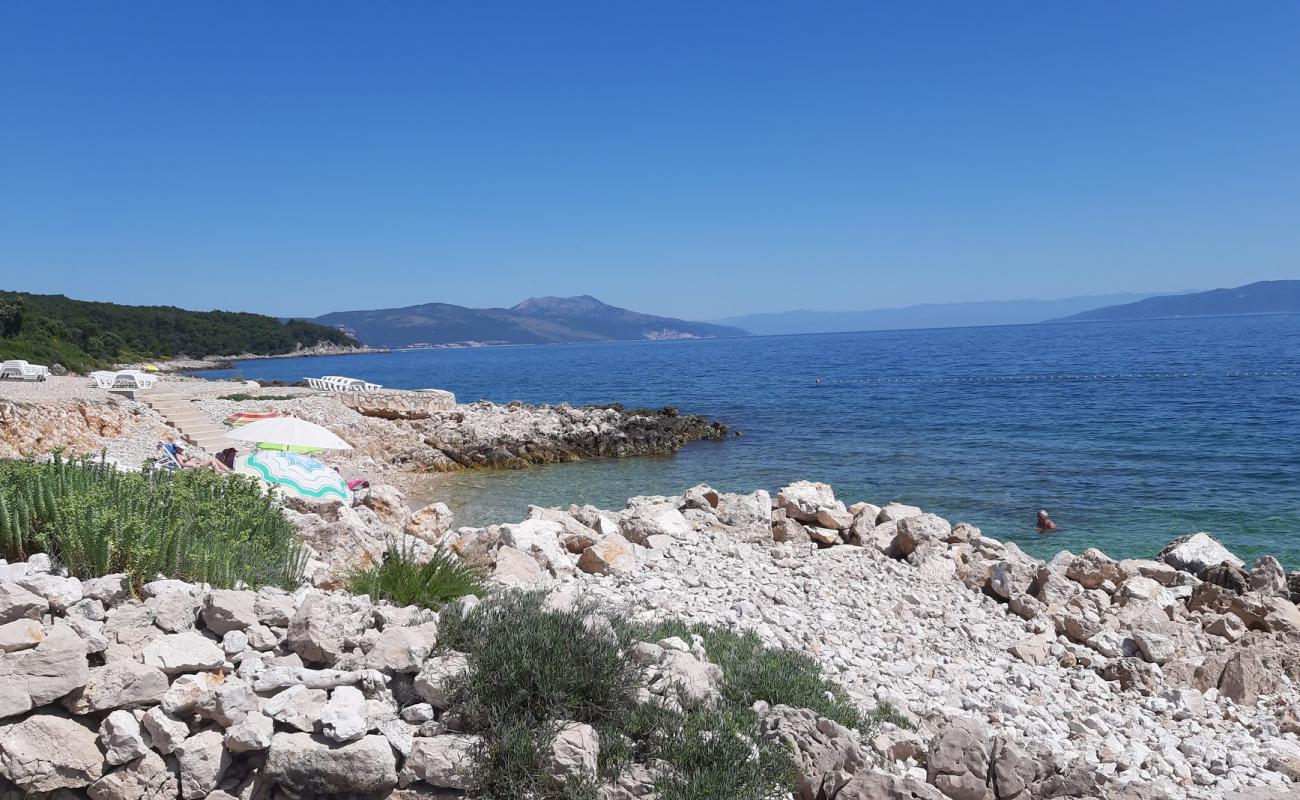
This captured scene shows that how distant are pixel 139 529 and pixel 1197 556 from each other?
13.8 m

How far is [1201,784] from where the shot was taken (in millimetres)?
6410

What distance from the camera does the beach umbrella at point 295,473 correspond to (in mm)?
13213

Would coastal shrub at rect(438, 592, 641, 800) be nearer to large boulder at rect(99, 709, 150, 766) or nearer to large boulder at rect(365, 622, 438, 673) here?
large boulder at rect(365, 622, 438, 673)

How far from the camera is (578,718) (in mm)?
4988

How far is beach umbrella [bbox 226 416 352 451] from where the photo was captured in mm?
16312

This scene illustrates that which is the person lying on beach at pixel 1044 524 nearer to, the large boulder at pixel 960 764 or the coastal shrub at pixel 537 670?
the large boulder at pixel 960 764

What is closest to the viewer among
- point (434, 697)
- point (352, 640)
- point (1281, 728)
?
point (434, 697)

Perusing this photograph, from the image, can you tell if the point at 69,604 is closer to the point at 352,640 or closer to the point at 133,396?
the point at 352,640

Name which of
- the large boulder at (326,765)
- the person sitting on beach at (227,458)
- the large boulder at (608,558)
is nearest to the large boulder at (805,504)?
the large boulder at (608,558)

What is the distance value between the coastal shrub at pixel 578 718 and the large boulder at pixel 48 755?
1972mm

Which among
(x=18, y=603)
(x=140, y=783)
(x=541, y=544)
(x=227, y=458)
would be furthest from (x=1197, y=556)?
(x=227, y=458)

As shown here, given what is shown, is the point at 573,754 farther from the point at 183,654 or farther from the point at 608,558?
the point at 608,558

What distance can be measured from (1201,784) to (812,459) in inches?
823

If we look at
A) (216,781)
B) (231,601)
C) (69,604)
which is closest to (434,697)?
(216,781)
